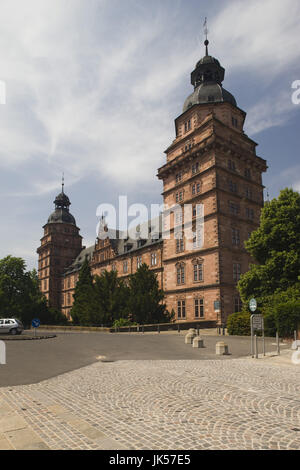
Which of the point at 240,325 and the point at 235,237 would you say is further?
the point at 235,237

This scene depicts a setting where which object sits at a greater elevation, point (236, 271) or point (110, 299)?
point (236, 271)

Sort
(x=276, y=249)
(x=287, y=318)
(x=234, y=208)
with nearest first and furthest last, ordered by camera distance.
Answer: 1. (x=287, y=318)
2. (x=276, y=249)
3. (x=234, y=208)

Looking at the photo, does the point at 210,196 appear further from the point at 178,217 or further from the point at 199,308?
the point at 199,308

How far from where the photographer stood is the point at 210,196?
38.6 metres

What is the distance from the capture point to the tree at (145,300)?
120 feet

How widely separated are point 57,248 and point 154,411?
82.7m

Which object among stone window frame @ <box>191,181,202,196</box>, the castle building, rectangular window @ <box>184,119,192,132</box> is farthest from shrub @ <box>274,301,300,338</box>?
rectangular window @ <box>184,119,192,132</box>

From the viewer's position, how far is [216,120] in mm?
39406

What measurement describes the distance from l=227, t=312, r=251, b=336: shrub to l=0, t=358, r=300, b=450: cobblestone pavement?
16.1 metres

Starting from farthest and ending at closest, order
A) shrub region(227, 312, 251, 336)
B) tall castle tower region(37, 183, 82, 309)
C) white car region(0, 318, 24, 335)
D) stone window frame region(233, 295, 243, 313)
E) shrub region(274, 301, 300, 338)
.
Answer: tall castle tower region(37, 183, 82, 309) < stone window frame region(233, 295, 243, 313) < white car region(0, 318, 24, 335) < shrub region(227, 312, 251, 336) < shrub region(274, 301, 300, 338)

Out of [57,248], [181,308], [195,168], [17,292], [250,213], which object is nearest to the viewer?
[181,308]

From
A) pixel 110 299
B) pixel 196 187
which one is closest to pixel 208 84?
pixel 196 187

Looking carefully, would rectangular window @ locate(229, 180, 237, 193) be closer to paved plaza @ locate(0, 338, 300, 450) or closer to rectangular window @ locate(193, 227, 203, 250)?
rectangular window @ locate(193, 227, 203, 250)

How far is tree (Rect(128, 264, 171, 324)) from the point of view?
36562 millimetres
